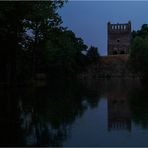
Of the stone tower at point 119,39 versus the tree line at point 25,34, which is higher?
the stone tower at point 119,39

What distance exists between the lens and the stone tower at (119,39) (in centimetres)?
14675

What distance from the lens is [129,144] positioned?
10211 millimetres

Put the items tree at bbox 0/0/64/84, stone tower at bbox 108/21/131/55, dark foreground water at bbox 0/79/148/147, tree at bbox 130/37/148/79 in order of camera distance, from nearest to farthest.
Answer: dark foreground water at bbox 0/79/148/147 < tree at bbox 0/0/64/84 < tree at bbox 130/37/148/79 < stone tower at bbox 108/21/131/55

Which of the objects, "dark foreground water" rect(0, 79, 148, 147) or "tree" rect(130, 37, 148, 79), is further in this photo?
"tree" rect(130, 37, 148, 79)

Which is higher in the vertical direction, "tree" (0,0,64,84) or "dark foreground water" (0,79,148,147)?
"tree" (0,0,64,84)

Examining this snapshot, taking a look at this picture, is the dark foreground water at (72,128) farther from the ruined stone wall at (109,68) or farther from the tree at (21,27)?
the ruined stone wall at (109,68)

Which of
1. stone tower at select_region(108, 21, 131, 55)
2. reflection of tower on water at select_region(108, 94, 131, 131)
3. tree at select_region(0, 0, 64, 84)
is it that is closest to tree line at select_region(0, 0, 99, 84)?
tree at select_region(0, 0, 64, 84)

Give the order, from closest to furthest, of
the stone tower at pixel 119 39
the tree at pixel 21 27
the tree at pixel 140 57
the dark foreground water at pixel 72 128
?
1. the dark foreground water at pixel 72 128
2. the tree at pixel 21 27
3. the tree at pixel 140 57
4. the stone tower at pixel 119 39

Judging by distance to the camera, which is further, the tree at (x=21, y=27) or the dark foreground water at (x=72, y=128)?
the tree at (x=21, y=27)

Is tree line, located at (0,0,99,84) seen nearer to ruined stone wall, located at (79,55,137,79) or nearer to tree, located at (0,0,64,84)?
tree, located at (0,0,64,84)

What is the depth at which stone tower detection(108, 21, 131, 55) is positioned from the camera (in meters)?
147

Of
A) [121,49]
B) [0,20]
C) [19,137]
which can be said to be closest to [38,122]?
[19,137]

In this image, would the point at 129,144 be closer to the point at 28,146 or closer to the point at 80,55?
the point at 28,146

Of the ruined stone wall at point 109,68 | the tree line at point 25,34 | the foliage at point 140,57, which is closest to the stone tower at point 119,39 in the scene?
the ruined stone wall at point 109,68
